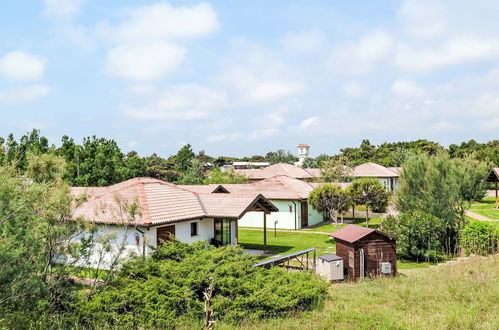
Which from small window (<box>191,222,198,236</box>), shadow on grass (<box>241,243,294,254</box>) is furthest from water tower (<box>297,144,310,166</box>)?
small window (<box>191,222,198,236</box>)

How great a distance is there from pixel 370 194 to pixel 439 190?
7.76 metres

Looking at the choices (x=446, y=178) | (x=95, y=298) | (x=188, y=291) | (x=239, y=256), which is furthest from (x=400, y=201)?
(x=95, y=298)

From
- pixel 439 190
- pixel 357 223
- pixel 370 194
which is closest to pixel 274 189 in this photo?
pixel 357 223

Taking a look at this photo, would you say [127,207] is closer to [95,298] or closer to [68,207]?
[68,207]

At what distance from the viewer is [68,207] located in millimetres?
9461

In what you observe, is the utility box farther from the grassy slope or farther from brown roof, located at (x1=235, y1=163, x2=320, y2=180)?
brown roof, located at (x1=235, y1=163, x2=320, y2=180)

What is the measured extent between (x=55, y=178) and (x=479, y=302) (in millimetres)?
10419

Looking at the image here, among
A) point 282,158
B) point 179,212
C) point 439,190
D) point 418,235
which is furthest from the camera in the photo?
point 282,158

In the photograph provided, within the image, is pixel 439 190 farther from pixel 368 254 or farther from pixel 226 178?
pixel 226 178

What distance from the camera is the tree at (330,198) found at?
28.3m

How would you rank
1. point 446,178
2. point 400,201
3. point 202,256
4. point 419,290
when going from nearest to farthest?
point 419,290 < point 202,256 < point 446,178 < point 400,201

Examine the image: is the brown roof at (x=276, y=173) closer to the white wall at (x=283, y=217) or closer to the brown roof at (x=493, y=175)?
the white wall at (x=283, y=217)

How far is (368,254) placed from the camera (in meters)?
15.2

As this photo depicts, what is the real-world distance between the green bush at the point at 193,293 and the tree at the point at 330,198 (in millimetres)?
17586
